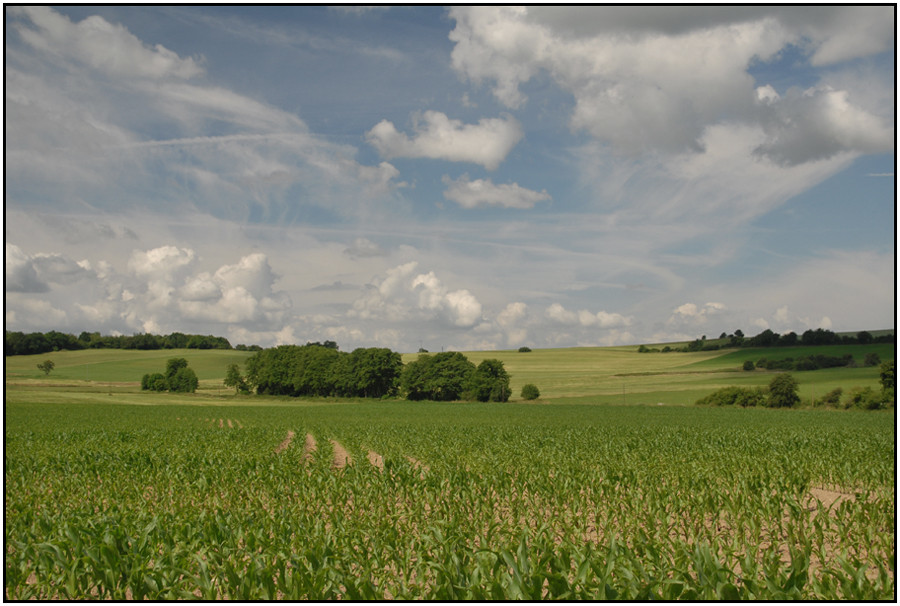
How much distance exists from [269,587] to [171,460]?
44.0 ft

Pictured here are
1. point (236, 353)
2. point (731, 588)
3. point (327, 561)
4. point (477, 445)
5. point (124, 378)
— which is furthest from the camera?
point (236, 353)

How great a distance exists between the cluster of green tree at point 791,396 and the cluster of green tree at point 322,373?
172 ft

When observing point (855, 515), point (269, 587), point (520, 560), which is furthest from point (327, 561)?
point (855, 515)

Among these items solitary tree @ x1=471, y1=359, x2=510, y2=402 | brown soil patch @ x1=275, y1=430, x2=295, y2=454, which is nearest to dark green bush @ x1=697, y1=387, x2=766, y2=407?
solitary tree @ x1=471, y1=359, x2=510, y2=402

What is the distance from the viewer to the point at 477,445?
23484 mm

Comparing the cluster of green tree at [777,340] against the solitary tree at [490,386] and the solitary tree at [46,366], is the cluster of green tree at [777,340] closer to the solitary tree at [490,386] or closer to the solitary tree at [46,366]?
the solitary tree at [490,386]

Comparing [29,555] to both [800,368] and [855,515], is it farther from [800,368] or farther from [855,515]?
[800,368]

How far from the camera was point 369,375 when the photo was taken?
9612 centimetres

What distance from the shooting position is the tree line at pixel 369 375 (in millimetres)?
91938

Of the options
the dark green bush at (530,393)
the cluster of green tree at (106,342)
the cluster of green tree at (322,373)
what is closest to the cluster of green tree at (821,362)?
the dark green bush at (530,393)

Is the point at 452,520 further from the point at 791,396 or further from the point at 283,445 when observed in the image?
the point at 791,396

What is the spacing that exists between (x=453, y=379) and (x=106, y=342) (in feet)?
333

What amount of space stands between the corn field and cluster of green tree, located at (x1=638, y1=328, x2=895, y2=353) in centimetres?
10061

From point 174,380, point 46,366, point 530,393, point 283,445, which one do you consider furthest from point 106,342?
point 283,445
